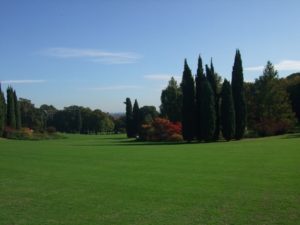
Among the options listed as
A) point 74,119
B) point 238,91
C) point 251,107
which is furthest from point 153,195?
point 74,119

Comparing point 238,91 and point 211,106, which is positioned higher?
point 238,91

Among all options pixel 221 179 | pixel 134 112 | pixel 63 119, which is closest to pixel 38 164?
pixel 221 179

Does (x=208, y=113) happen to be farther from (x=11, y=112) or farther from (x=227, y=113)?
(x=11, y=112)

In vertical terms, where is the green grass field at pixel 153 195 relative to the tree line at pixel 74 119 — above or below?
below

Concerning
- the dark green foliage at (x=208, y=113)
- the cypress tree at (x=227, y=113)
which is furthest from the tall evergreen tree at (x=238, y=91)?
the dark green foliage at (x=208, y=113)

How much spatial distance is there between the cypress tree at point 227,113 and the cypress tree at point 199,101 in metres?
2.43

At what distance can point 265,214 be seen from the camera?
913 cm

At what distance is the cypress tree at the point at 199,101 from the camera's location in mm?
48469

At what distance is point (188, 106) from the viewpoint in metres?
50.1

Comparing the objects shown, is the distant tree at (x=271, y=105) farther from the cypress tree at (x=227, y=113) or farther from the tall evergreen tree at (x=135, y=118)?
the tall evergreen tree at (x=135, y=118)

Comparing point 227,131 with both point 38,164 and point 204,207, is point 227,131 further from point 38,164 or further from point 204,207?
point 204,207

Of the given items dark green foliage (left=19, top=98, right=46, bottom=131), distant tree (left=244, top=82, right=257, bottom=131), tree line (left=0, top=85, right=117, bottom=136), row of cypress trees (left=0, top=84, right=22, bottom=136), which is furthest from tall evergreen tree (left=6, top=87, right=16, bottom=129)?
distant tree (left=244, top=82, right=257, bottom=131)

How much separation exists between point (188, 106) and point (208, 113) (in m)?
3.05

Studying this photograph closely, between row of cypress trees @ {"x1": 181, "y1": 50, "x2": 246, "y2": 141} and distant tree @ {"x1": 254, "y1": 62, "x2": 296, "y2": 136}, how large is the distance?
5970 millimetres
